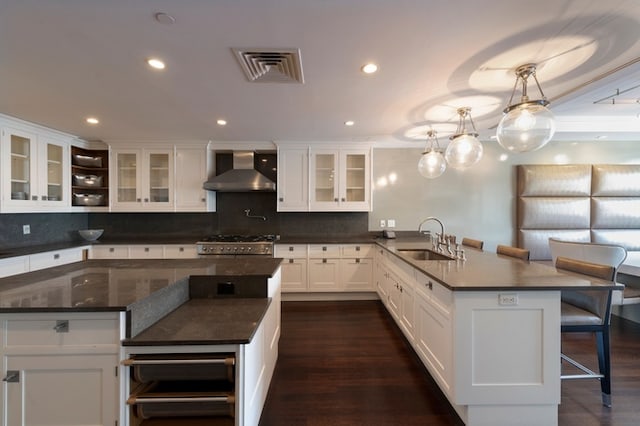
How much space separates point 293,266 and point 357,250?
3.13 ft

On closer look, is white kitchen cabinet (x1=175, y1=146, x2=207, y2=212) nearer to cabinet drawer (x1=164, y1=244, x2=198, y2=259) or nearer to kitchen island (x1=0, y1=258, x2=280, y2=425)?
cabinet drawer (x1=164, y1=244, x2=198, y2=259)

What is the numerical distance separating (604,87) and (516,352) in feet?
8.45

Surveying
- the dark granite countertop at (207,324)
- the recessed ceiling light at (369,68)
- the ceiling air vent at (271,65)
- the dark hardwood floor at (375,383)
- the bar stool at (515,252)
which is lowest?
the dark hardwood floor at (375,383)

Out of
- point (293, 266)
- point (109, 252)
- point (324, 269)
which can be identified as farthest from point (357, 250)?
point (109, 252)

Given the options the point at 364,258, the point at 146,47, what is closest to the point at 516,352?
the point at 364,258

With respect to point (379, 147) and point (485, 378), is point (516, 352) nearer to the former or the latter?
point (485, 378)

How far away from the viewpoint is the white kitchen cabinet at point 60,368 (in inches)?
48.0

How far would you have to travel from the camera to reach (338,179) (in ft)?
13.3

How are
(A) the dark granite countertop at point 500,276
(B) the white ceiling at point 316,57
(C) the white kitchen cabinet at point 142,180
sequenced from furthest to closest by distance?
(C) the white kitchen cabinet at point 142,180
(A) the dark granite countertop at point 500,276
(B) the white ceiling at point 316,57

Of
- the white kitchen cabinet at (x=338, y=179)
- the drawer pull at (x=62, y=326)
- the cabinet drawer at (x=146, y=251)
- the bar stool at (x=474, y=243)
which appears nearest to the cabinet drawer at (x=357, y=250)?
the white kitchen cabinet at (x=338, y=179)

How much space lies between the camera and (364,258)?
3.86 metres

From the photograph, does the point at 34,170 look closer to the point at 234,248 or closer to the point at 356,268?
the point at 234,248

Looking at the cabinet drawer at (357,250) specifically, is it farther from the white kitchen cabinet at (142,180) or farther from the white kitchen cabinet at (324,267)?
the white kitchen cabinet at (142,180)

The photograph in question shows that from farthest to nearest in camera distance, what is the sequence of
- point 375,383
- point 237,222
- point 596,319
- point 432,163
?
point 237,222
point 432,163
point 375,383
point 596,319
